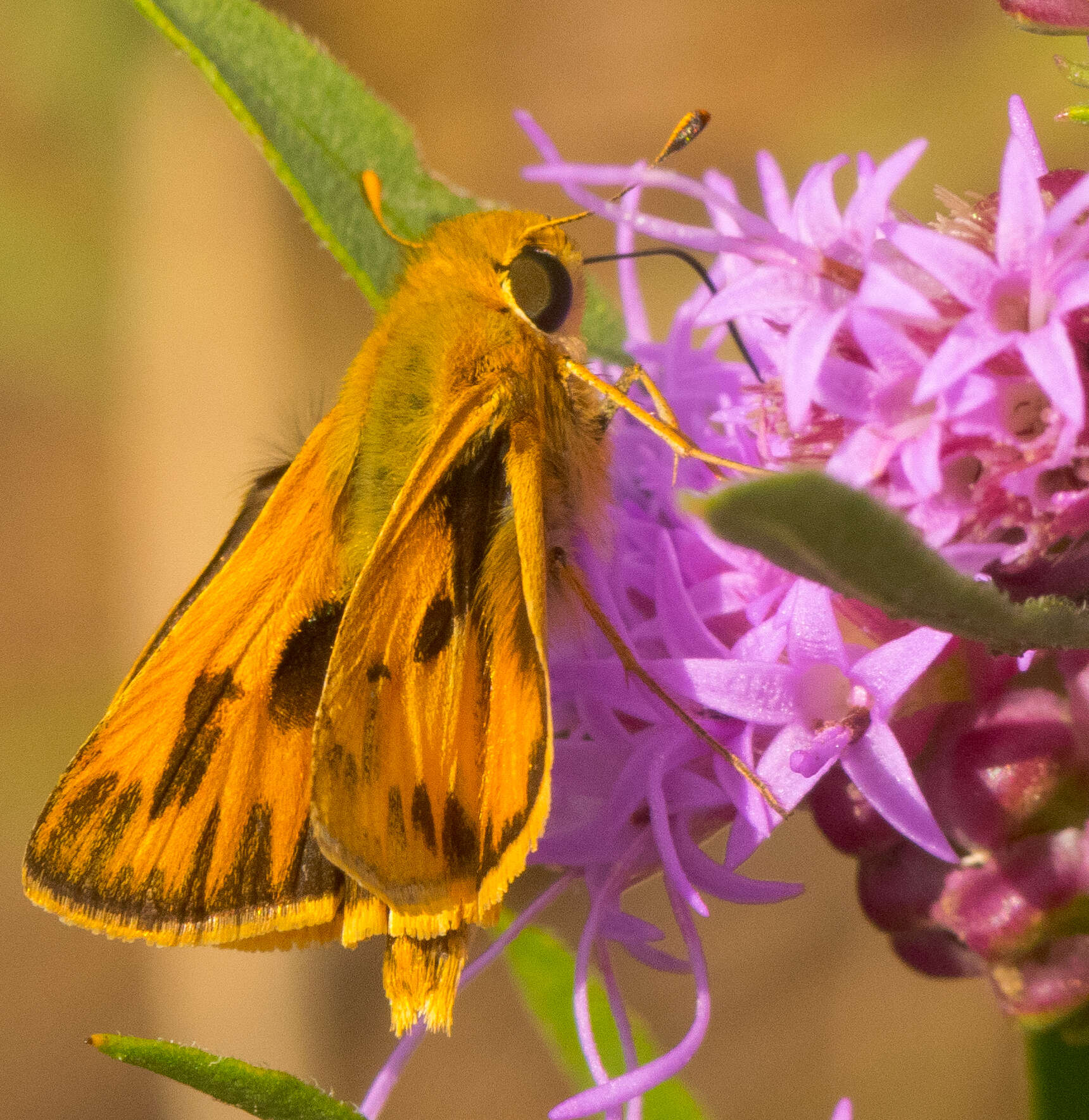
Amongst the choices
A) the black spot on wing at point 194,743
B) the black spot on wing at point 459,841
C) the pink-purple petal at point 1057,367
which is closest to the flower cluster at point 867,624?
the pink-purple petal at point 1057,367

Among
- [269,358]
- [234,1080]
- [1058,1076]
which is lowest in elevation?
[1058,1076]

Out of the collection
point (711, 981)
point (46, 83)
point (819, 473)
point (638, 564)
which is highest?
point (46, 83)

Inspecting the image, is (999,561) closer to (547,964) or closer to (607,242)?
(547,964)

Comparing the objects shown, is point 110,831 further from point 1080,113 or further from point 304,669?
point 1080,113

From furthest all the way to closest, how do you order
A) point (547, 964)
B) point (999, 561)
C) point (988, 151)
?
point (988, 151), point (547, 964), point (999, 561)

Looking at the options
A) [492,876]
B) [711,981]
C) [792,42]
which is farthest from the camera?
[792,42]

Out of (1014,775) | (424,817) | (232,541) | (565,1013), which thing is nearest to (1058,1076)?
(1014,775)

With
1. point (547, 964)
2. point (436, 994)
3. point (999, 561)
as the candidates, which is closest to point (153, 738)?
point (436, 994)
